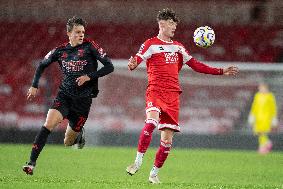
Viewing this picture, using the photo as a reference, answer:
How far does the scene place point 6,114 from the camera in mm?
22344

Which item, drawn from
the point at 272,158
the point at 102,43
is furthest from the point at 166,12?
the point at 102,43

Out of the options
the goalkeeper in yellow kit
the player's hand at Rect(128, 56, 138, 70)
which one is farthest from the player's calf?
the goalkeeper in yellow kit

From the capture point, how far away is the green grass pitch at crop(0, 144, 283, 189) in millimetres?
9875

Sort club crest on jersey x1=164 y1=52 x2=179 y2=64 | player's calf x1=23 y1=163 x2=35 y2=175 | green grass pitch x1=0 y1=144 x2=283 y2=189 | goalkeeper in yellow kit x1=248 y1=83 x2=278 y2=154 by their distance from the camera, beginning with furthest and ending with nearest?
goalkeeper in yellow kit x1=248 y1=83 x2=278 y2=154 → club crest on jersey x1=164 y1=52 x2=179 y2=64 → player's calf x1=23 y1=163 x2=35 y2=175 → green grass pitch x1=0 y1=144 x2=283 y2=189

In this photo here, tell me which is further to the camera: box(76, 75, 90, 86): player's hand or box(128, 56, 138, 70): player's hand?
box(76, 75, 90, 86): player's hand

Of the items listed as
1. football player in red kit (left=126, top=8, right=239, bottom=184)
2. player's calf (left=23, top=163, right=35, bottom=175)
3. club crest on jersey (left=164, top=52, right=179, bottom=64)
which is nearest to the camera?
player's calf (left=23, top=163, right=35, bottom=175)

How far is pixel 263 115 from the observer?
66.8ft

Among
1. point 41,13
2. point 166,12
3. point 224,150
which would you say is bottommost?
point 224,150

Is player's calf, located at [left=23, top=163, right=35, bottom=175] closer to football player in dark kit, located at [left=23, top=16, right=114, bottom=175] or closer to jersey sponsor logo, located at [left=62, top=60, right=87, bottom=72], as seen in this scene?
football player in dark kit, located at [left=23, top=16, right=114, bottom=175]

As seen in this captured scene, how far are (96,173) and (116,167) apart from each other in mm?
1521

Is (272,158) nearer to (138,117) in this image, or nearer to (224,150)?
(224,150)

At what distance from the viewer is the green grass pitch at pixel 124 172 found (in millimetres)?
9875

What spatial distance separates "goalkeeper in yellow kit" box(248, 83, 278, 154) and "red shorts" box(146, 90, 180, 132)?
9969mm

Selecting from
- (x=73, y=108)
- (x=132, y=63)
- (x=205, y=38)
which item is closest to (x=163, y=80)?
(x=132, y=63)
